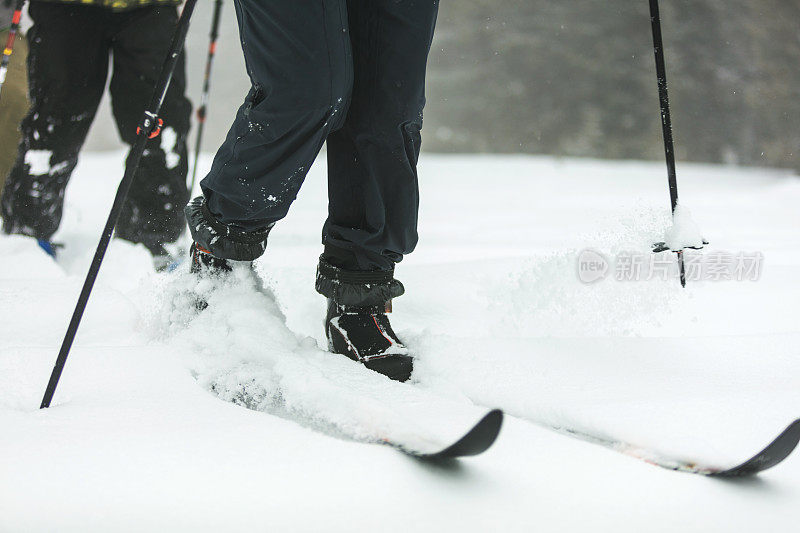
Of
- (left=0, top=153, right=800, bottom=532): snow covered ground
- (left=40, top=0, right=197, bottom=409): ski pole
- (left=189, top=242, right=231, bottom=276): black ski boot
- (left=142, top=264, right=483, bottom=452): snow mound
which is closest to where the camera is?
(left=0, top=153, right=800, bottom=532): snow covered ground

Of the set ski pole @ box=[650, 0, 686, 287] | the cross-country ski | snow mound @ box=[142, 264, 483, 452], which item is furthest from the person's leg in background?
ski pole @ box=[650, 0, 686, 287]

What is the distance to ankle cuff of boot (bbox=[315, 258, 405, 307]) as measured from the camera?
1302 millimetres

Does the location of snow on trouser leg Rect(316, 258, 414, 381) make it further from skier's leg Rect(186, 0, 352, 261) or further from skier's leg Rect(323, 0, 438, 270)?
skier's leg Rect(186, 0, 352, 261)

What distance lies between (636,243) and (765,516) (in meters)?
0.79

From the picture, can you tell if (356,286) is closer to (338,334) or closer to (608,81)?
(338,334)

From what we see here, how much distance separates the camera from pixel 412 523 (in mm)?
718

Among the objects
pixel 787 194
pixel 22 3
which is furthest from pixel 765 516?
pixel 787 194

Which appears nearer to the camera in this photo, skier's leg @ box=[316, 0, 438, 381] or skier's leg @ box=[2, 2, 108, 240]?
skier's leg @ box=[316, 0, 438, 381]

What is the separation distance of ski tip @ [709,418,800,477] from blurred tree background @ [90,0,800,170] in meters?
11.7

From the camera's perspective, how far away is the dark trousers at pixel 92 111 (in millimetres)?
2139

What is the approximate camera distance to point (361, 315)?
1.32 m

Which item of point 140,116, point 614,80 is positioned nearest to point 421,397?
point 140,116

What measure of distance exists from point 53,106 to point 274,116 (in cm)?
142

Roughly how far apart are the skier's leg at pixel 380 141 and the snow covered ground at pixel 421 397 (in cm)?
20
